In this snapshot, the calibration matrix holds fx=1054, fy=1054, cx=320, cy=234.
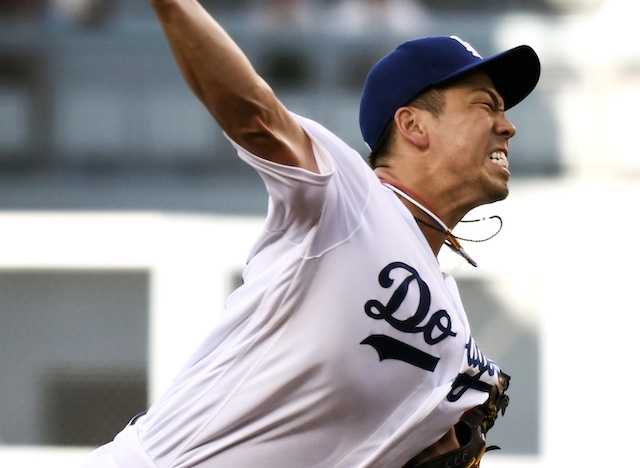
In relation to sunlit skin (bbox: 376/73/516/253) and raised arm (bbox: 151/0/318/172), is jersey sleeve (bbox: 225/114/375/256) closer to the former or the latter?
raised arm (bbox: 151/0/318/172)

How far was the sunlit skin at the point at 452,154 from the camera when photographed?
6.94 ft

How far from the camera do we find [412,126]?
215cm

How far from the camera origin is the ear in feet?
6.99

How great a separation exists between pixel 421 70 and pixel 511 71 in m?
0.20

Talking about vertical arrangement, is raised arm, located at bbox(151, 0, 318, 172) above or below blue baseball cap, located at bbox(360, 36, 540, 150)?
above

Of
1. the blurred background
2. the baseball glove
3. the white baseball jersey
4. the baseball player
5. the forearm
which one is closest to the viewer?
the forearm

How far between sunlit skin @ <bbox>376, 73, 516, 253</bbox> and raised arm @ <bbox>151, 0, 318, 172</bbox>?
52 centimetres

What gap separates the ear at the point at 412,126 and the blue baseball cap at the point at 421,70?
18mm

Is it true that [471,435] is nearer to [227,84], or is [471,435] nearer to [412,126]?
[412,126]

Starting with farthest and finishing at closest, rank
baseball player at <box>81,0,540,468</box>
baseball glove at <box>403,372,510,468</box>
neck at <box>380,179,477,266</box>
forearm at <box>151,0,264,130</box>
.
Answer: neck at <box>380,179,477,266</box>, baseball glove at <box>403,372,510,468</box>, baseball player at <box>81,0,540,468</box>, forearm at <box>151,0,264,130</box>

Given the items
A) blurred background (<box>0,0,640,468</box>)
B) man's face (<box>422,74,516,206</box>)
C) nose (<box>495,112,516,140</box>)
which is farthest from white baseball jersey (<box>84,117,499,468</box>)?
blurred background (<box>0,0,640,468</box>)

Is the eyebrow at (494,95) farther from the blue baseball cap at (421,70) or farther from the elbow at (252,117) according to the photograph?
the elbow at (252,117)

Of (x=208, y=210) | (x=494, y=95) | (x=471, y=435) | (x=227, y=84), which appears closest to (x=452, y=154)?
(x=494, y=95)

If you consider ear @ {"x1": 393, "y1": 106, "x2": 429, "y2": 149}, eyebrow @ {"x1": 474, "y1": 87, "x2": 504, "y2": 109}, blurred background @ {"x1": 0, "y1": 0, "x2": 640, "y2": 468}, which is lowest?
blurred background @ {"x1": 0, "y1": 0, "x2": 640, "y2": 468}
